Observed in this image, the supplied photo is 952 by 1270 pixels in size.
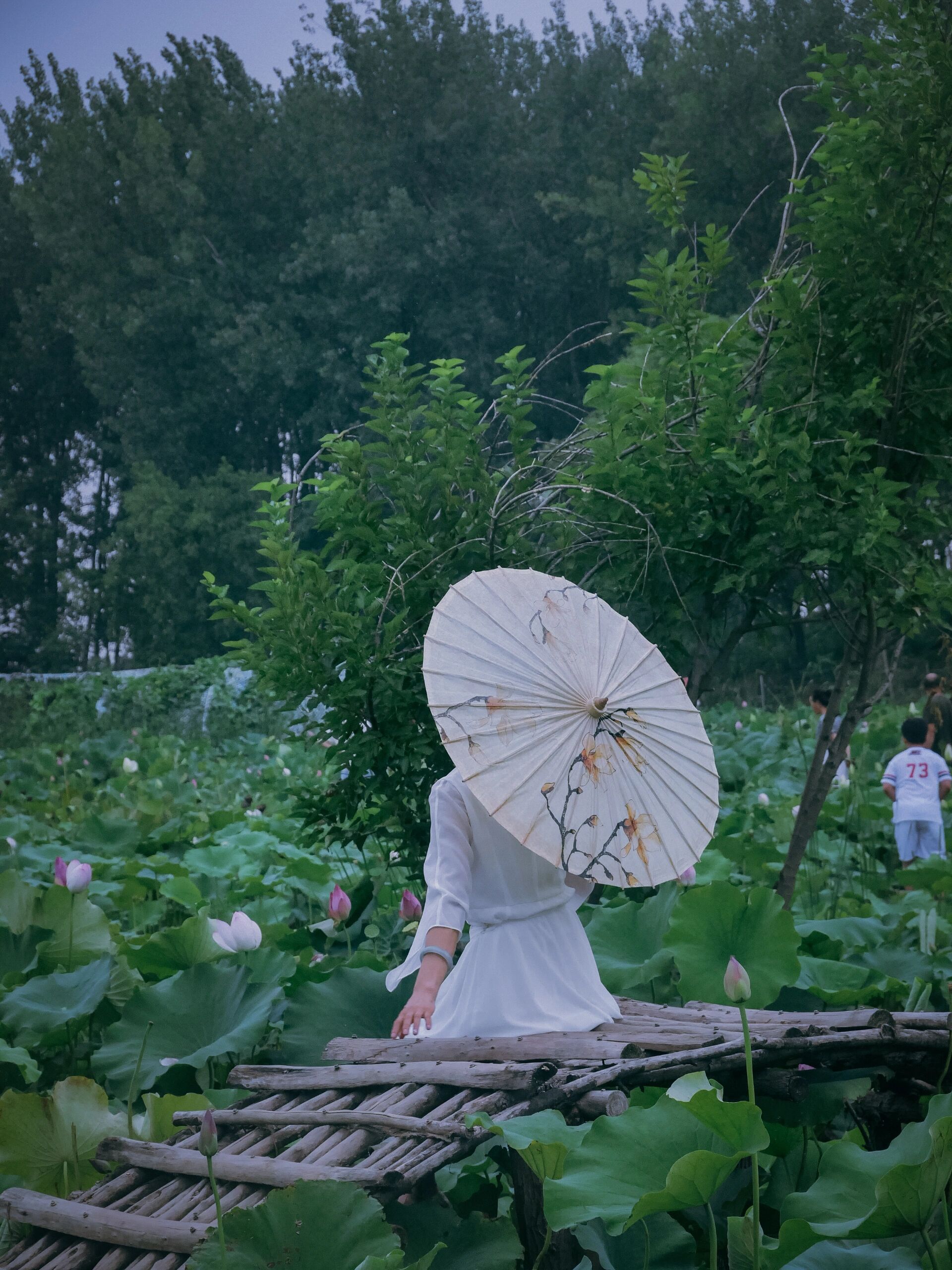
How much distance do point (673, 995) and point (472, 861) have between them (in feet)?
4.03

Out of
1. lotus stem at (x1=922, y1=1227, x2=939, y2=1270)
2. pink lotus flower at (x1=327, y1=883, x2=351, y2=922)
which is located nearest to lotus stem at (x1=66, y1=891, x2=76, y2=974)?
pink lotus flower at (x1=327, y1=883, x2=351, y2=922)

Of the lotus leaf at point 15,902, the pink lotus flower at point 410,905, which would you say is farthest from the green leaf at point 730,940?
the lotus leaf at point 15,902

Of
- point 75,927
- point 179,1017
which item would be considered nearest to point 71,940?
point 75,927

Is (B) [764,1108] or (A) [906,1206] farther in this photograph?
(B) [764,1108]

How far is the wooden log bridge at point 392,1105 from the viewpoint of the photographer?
1.56 metres

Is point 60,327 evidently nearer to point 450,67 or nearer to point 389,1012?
point 450,67

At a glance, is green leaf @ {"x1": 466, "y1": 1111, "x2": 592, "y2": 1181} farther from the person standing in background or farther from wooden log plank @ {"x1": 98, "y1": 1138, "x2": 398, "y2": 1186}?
the person standing in background

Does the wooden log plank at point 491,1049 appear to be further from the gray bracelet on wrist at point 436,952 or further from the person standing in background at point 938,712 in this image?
the person standing in background at point 938,712

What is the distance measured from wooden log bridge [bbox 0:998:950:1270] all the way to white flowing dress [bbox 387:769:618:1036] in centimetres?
8

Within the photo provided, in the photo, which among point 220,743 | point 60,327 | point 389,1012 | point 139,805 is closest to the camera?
point 389,1012

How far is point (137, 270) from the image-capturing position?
74.3 feet

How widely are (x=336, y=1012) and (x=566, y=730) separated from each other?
3.18 ft

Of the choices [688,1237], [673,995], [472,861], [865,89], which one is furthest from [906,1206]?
[865,89]

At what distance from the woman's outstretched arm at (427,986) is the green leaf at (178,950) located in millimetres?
1139
